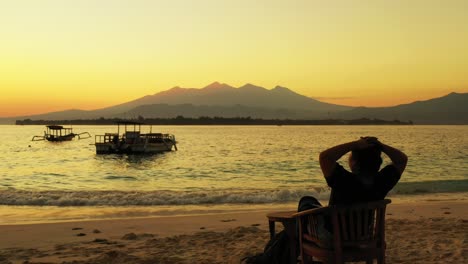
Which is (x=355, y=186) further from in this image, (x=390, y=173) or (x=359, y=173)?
(x=390, y=173)

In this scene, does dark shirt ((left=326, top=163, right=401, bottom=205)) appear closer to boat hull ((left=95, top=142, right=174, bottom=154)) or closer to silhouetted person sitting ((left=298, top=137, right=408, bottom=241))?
silhouetted person sitting ((left=298, top=137, right=408, bottom=241))

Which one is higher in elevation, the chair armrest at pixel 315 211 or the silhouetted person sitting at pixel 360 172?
the silhouetted person sitting at pixel 360 172

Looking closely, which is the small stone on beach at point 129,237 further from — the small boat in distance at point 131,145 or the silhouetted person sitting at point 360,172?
the small boat in distance at point 131,145

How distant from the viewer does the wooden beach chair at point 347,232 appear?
161 inches

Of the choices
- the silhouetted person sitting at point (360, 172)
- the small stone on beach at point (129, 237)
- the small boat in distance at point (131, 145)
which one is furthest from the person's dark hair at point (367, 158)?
the small boat in distance at point (131, 145)

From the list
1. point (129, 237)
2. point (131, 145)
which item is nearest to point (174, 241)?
point (129, 237)

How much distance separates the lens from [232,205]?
14672mm

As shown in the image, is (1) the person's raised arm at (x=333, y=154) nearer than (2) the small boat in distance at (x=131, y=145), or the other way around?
(1) the person's raised arm at (x=333, y=154)

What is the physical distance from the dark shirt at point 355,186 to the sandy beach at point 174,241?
2.57m

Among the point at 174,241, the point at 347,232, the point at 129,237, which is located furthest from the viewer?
the point at 129,237

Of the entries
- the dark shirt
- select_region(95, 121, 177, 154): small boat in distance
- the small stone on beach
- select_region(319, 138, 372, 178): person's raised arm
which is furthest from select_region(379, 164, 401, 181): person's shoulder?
select_region(95, 121, 177, 154): small boat in distance

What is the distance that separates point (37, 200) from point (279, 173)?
15285 millimetres

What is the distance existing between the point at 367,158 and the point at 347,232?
67 centimetres

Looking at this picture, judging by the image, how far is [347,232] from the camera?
4.20 meters
